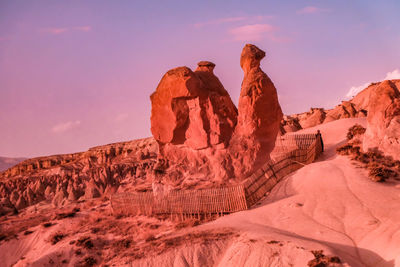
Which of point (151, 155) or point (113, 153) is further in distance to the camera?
point (113, 153)

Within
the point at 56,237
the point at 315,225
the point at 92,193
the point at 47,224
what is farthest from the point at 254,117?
the point at 92,193

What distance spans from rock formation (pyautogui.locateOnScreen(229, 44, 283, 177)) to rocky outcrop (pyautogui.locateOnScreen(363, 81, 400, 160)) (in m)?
3.85

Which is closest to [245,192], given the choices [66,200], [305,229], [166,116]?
[305,229]

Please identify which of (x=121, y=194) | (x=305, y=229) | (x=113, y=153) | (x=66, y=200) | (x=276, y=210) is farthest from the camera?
(x=113, y=153)

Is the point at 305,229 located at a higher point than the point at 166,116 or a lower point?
lower

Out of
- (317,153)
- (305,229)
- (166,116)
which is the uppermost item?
(166,116)

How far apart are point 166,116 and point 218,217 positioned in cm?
586

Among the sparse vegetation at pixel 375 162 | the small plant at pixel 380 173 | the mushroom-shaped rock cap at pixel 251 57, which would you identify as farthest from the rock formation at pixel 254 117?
the small plant at pixel 380 173

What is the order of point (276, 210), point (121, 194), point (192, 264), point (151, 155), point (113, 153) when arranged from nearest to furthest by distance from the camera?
1. point (192, 264)
2. point (276, 210)
3. point (121, 194)
4. point (151, 155)
5. point (113, 153)

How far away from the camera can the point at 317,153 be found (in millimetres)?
15180

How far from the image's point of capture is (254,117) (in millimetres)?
14141

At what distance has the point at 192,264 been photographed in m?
7.99

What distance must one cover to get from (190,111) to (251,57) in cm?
372

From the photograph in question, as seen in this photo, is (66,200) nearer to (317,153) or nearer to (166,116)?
(166,116)
